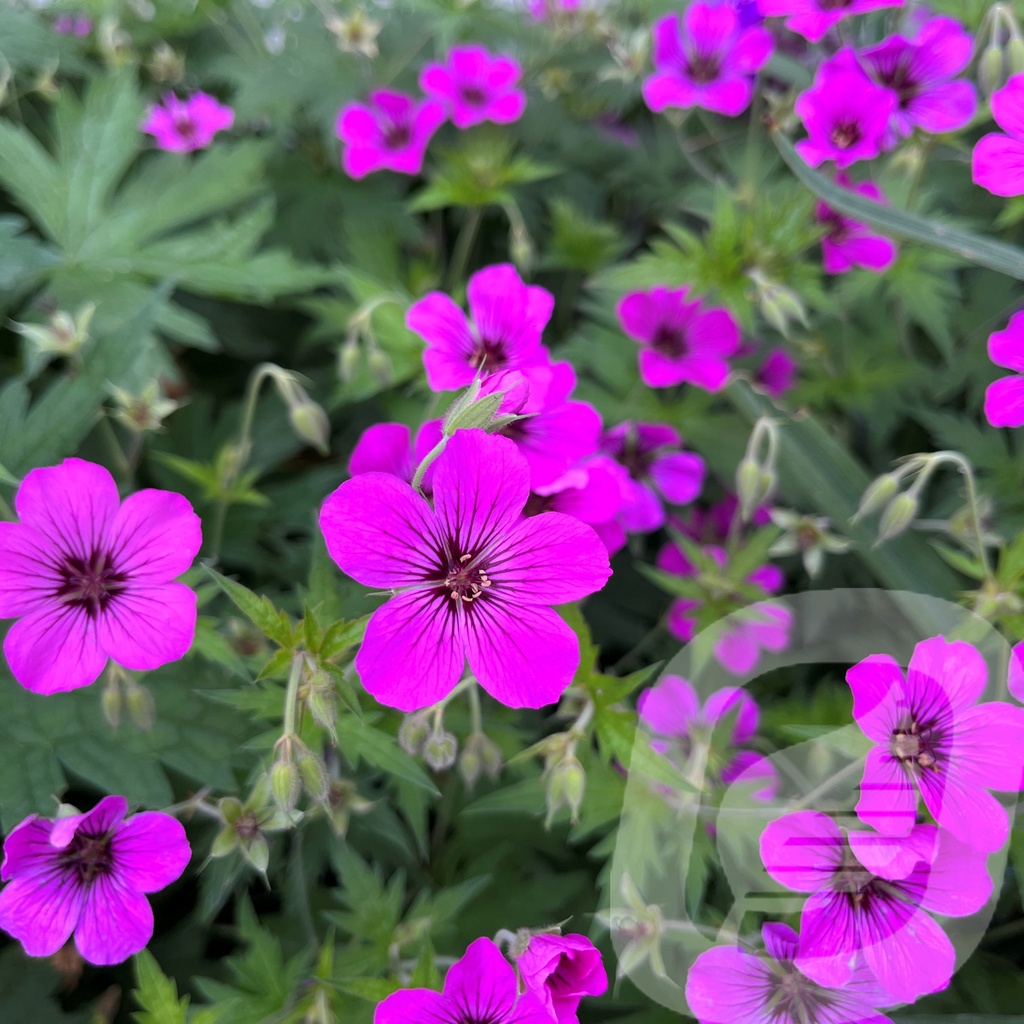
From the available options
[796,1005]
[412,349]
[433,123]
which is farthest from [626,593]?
[433,123]

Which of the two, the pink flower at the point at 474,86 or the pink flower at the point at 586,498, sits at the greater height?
the pink flower at the point at 474,86

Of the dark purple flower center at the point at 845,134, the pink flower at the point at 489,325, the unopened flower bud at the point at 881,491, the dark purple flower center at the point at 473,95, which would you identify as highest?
the dark purple flower center at the point at 845,134

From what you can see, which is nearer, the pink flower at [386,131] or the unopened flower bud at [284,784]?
the unopened flower bud at [284,784]

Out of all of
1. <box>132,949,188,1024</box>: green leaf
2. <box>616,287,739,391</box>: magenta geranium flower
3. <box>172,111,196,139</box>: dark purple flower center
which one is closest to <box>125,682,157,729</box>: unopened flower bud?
<box>132,949,188,1024</box>: green leaf

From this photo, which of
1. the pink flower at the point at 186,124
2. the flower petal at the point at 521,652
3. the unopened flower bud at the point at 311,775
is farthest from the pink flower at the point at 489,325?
the pink flower at the point at 186,124

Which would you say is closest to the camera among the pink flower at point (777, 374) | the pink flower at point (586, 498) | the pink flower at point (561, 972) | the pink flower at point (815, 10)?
the pink flower at point (561, 972)

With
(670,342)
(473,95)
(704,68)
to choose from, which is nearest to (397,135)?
(473,95)

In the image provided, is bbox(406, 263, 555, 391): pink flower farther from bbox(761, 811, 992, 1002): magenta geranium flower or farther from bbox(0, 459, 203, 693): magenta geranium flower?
bbox(761, 811, 992, 1002): magenta geranium flower

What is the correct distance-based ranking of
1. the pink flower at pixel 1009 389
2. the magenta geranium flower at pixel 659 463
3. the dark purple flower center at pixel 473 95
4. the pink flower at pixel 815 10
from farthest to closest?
the dark purple flower center at pixel 473 95 < the magenta geranium flower at pixel 659 463 < the pink flower at pixel 815 10 < the pink flower at pixel 1009 389

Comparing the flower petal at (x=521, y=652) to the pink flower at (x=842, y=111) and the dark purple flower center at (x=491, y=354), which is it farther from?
the pink flower at (x=842, y=111)
